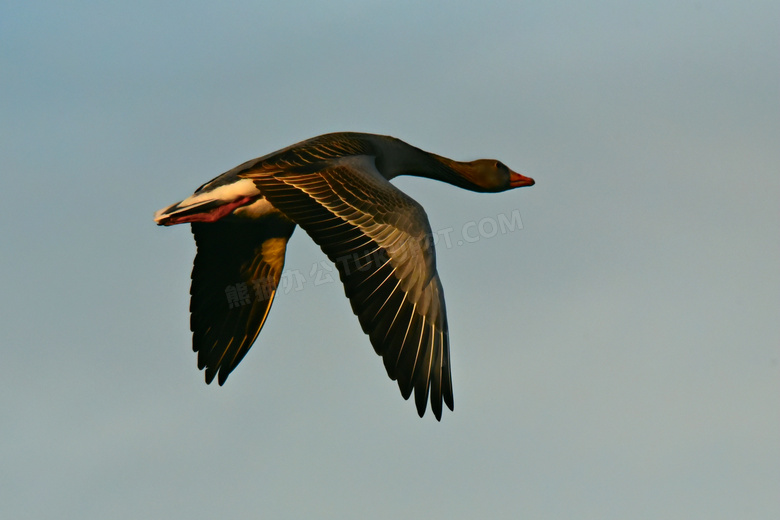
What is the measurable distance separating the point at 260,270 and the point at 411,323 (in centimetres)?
374

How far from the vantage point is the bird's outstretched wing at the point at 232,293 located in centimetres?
1261

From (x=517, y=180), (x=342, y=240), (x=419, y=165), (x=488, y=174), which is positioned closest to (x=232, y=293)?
(x=419, y=165)

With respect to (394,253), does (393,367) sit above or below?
below

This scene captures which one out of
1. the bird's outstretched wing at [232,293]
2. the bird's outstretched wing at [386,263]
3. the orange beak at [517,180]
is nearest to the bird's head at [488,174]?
the orange beak at [517,180]

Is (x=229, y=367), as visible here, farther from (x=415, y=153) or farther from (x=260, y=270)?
(x=415, y=153)

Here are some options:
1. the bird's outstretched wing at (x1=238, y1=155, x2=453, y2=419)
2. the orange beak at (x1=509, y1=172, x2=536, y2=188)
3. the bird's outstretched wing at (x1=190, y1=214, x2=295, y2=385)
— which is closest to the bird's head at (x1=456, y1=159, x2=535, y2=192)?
the orange beak at (x1=509, y1=172, x2=536, y2=188)

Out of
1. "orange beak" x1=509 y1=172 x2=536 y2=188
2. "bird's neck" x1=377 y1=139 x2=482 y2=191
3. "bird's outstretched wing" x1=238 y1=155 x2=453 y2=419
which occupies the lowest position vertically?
"bird's outstretched wing" x1=238 y1=155 x2=453 y2=419

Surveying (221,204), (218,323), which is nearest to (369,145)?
(221,204)

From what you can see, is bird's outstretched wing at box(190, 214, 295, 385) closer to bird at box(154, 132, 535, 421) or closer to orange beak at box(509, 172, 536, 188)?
bird at box(154, 132, 535, 421)

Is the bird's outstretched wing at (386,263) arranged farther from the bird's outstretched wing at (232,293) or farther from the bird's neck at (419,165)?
the bird's outstretched wing at (232,293)

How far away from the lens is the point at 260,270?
12.7 metres

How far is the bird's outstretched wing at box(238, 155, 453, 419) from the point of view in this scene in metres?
9.31

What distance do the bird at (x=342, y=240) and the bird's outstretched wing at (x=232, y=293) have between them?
0.01 m

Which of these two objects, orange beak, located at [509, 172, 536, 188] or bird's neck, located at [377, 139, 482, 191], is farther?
orange beak, located at [509, 172, 536, 188]
